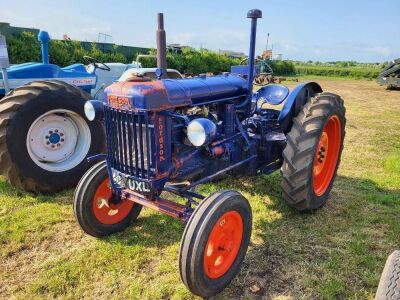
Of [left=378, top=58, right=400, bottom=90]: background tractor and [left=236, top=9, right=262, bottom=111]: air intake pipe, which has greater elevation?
[left=236, top=9, right=262, bottom=111]: air intake pipe

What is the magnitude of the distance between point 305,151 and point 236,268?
1.33 m

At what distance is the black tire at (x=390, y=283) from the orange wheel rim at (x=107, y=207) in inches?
86.9

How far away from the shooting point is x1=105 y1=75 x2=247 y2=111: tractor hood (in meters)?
2.55

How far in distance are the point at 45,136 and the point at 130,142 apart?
1.99 meters

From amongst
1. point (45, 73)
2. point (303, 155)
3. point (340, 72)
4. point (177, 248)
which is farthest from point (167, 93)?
point (340, 72)

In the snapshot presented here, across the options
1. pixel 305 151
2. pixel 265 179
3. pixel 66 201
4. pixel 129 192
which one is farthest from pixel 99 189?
pixel 265 179

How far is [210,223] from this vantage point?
240cm

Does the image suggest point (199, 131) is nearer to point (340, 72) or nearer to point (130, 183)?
point (130, 183)

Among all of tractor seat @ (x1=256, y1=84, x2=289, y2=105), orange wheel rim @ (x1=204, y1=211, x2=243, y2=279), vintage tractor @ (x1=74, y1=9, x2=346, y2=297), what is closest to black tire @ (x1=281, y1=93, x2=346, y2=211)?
vintage tractor @ (x1=74, y1=9, x2=346, y2=297)

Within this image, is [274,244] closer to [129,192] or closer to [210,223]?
[210,223]

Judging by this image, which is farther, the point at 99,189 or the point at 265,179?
the point at 265,179

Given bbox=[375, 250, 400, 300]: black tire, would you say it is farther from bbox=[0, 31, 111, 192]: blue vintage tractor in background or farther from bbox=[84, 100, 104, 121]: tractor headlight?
bbox=[0, 31, 111, 192]: blue vintage tractor in background

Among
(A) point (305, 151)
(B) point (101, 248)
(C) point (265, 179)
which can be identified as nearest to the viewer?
(B) point (101, 248)

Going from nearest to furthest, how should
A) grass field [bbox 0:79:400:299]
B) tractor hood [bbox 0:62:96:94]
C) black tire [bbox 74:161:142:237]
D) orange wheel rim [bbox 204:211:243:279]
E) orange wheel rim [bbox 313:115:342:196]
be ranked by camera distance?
orange wheel rim [bbox 204:211:243:279] < grass field [bbox 0:79:400:299] < black tire [bbox 74:161:142:237] < orange wheel rim [bbox 313:115:342:196] < tractor hood [bbox 0:62:96:94]
